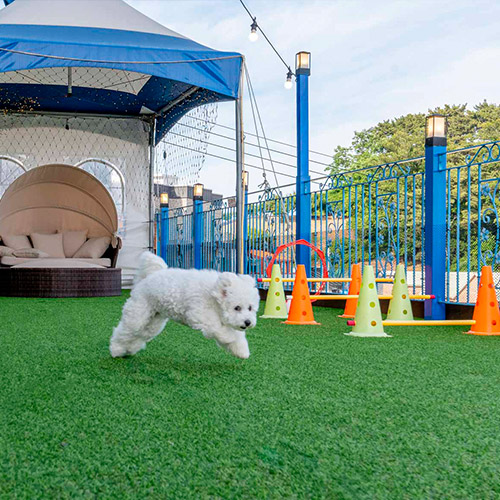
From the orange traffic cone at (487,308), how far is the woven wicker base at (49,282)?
198 inches

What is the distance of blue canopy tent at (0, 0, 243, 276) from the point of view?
570cm

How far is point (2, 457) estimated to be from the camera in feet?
4.90

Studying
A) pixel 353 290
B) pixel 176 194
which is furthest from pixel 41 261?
pixel 353 290

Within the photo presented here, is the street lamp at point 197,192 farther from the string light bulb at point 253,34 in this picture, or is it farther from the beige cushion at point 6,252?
the beige cushion at point 6,252

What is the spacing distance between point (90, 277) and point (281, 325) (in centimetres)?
374

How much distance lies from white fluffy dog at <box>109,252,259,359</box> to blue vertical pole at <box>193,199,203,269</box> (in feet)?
24.2

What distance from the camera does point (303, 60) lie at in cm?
720

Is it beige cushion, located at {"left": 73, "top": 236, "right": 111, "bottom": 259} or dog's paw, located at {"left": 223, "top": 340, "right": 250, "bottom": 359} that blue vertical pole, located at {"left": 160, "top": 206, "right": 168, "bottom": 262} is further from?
dog's paw, located at {"left": 223, "top": 340, "right": 250, "bottom": 359}

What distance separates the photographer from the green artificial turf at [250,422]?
53.1 inches

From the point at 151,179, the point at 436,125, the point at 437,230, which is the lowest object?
the point at 437,230

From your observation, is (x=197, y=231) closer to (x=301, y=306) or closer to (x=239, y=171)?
(x=239, y=171)

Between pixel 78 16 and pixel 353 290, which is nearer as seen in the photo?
pixel 353 290

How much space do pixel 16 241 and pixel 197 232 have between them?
9.95ft

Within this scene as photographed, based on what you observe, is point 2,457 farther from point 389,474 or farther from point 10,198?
point 10,198
